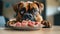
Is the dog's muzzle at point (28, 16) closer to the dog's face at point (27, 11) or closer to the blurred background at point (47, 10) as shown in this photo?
the dog's face at point (27, 11)

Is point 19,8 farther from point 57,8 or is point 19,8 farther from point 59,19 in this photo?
point 57,8

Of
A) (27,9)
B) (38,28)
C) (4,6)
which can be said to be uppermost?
(4,6)

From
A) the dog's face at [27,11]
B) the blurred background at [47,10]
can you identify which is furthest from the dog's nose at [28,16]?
the blurred background at [47,10]

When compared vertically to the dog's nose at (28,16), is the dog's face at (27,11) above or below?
above

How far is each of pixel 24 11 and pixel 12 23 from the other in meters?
0.10

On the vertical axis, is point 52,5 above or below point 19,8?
above

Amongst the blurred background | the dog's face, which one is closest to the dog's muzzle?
the dog's face

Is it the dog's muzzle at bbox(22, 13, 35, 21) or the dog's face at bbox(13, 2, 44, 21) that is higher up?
the dog's face at bbox(13, 2, 44, 21)

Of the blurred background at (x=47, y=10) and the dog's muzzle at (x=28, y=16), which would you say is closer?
the dog's muzzle at (x=28, y=16)

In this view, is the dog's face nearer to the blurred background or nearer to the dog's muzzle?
the dog's muzzle

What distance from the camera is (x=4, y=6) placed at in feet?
8.84

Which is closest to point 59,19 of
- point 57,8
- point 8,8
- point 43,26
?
point 57,8


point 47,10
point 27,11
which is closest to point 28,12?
point 27,11

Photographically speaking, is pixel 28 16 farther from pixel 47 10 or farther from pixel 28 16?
pixel 47 10
